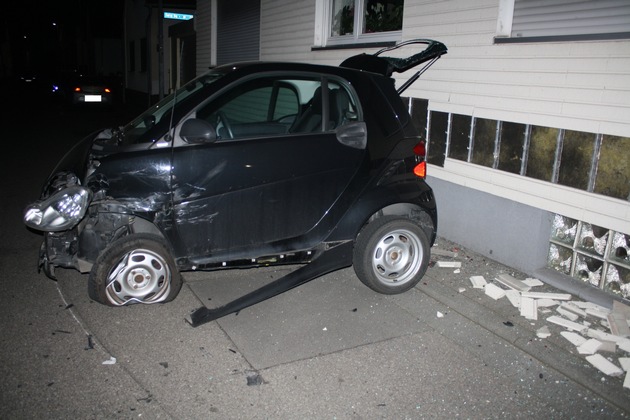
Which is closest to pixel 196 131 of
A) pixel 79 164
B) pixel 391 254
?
pixel 79 164

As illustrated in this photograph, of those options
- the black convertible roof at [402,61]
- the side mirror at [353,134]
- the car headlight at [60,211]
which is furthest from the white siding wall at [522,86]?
the car headlight at [60,211]

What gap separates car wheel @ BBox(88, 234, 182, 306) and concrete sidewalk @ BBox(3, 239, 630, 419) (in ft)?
0.61

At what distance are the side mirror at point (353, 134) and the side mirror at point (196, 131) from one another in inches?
45.7

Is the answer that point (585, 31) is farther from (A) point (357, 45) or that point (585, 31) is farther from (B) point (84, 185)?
(B) point (84, 185)

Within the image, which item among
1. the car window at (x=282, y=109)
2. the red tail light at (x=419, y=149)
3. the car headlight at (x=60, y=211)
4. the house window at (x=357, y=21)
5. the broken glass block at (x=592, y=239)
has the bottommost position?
the broken glass block at (x=592, y=239)

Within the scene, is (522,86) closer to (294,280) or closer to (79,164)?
(294,280)

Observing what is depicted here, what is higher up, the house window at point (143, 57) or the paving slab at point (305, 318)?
the house window at point (143, 57)

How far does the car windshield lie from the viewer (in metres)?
4.15

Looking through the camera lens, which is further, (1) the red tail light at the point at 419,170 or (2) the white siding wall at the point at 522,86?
(1) the red tail light at the point at 419,170

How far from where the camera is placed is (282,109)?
5.21 meters

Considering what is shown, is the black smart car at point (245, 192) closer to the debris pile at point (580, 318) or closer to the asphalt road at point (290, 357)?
the asphalt road at point (290, 357)

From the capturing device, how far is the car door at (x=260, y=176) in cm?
418

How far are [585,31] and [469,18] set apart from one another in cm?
140

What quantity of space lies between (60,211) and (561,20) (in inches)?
189
